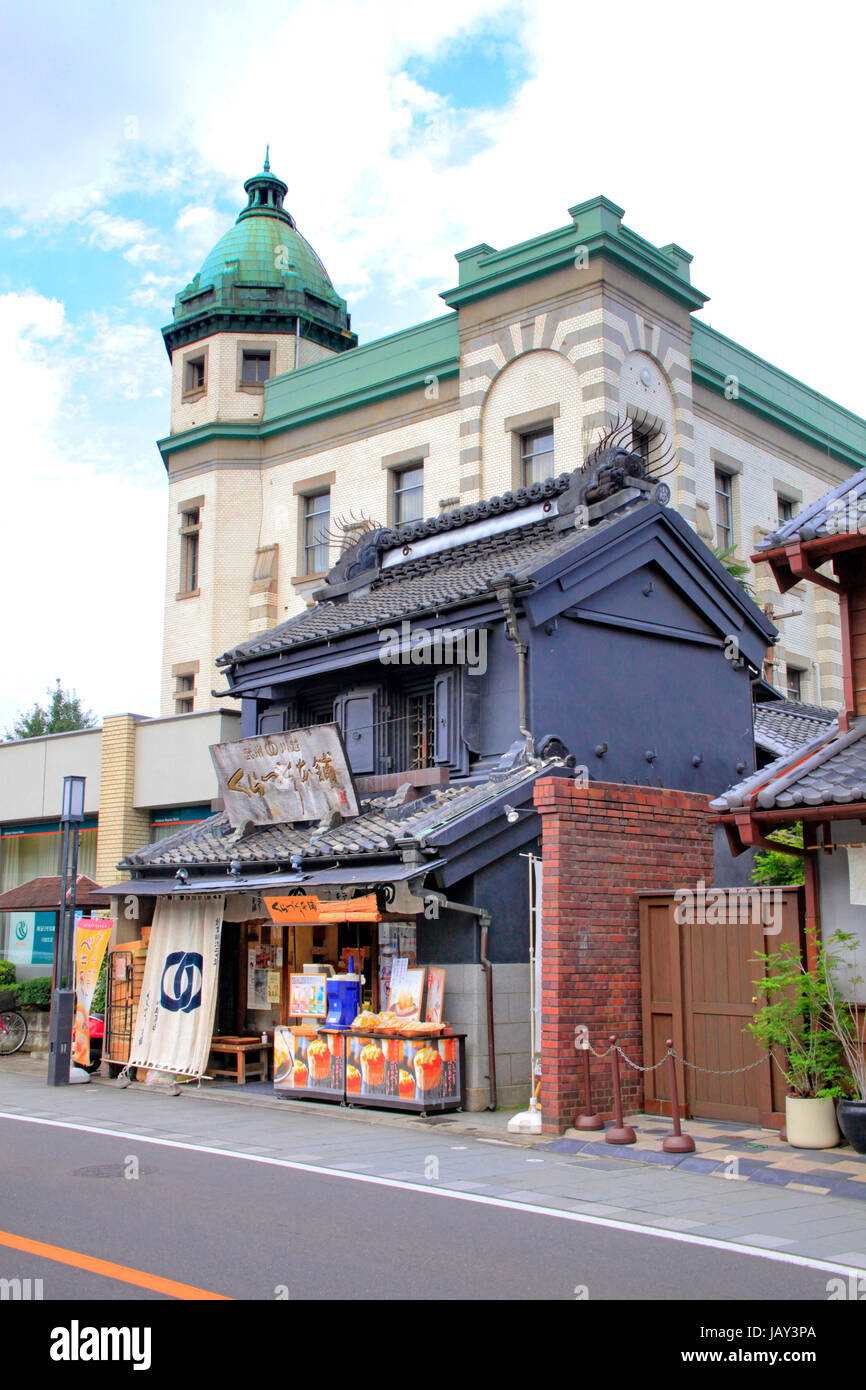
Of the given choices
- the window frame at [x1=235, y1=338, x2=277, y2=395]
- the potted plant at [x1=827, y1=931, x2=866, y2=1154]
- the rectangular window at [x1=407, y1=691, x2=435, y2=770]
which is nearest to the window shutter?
the rectangular window at [x1=407, y1=691, x2=435, y2=770]

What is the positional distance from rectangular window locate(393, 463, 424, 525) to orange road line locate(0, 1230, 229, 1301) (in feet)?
72.3

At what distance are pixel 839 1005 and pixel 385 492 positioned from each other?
19.7 metres

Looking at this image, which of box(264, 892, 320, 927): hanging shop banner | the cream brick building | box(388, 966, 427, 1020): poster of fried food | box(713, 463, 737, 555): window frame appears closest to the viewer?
box(388, 966, 427, 1020): poster of fried food

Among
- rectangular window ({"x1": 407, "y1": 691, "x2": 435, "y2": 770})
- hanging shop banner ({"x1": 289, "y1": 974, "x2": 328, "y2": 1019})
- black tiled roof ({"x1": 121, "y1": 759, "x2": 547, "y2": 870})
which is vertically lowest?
hanging shop banner ({"x1": 289, "y1": 974, "x2": 328, "y2": 1019})

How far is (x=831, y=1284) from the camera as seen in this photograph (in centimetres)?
726

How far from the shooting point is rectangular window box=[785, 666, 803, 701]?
99.2 feet

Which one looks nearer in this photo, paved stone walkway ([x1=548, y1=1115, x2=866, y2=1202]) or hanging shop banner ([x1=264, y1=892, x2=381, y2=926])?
paved stone walkway ([x1=548, y1=1115, x2=866, y2=1202])

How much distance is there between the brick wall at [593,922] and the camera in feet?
44.2

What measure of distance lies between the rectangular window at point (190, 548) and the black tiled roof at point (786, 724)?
48.6ft

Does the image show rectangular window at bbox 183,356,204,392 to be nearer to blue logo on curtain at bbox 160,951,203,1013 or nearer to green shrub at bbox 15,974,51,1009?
green shrub at bbox 15,974,51,1009

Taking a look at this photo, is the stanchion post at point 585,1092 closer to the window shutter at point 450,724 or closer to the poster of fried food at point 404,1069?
the poster of fried food at point 404,1069

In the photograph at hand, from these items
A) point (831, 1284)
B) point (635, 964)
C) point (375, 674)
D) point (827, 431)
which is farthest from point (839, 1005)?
point (827, 431)
